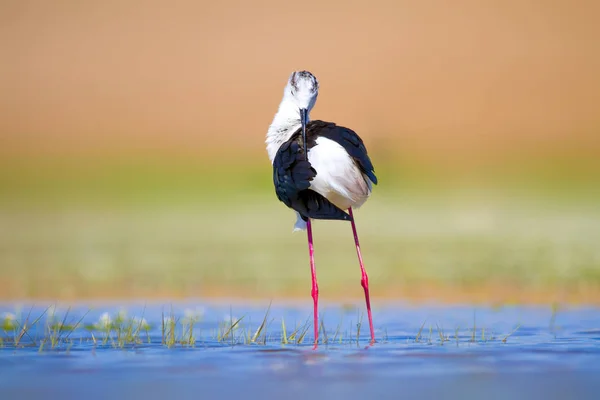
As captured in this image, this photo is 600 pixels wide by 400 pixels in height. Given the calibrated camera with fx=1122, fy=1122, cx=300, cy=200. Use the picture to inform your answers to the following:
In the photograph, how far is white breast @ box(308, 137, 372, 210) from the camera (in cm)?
639

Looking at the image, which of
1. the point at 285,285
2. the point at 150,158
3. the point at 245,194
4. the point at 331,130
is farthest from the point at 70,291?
the point at 150,158

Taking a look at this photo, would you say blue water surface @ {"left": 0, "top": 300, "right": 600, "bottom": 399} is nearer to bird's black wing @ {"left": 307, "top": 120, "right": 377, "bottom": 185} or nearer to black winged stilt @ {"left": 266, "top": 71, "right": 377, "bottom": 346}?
black winged stilt @ {"left": 266, "top": 71, "right": 377, "bottom": 346}

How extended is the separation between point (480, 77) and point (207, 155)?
17.2ft

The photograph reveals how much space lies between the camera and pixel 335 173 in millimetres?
6395

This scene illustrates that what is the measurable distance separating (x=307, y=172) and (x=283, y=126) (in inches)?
35.4

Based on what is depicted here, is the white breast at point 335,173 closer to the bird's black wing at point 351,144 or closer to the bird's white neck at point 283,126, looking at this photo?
the bird's black wing at point 351,144

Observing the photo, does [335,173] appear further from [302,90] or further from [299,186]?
[302,90]

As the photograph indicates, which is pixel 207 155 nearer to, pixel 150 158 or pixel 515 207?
pixel 150 158

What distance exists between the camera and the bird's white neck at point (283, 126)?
23.2ft

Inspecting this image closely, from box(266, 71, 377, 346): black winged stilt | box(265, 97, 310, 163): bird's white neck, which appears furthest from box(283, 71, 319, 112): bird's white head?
box(266, 71, 377, 346): black winged stilt

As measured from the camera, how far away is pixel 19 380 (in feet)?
16.5

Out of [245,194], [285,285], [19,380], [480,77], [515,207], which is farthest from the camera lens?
[480,77]

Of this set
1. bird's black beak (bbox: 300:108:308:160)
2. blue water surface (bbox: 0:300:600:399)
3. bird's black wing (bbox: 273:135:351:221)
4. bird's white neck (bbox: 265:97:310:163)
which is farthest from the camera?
bird's white neck (bbox: 265:97:310:163)

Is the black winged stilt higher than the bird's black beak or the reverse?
the reverse
